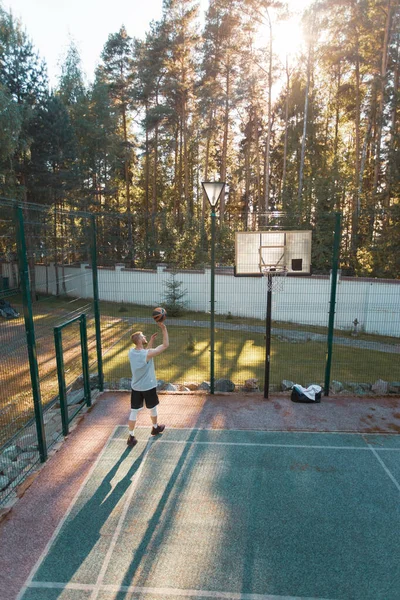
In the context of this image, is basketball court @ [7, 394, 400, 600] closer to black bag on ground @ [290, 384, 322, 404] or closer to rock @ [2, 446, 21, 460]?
rock @ [2, 446, 21, 460]

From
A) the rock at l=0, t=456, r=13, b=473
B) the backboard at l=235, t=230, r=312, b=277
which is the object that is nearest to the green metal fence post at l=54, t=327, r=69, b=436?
the rock at l=0, t=456, r=13, b=473

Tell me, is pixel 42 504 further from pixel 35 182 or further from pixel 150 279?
pixel 35 182

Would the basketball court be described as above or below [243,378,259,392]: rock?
above

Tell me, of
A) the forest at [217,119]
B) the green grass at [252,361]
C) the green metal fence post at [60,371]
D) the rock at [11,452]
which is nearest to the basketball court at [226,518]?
the green metal fence post at [60,371]

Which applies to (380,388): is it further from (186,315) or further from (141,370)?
(186,315)

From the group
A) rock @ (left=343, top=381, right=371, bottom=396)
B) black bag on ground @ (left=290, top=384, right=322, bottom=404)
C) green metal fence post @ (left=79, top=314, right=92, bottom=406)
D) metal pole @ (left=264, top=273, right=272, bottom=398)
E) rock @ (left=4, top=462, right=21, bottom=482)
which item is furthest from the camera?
rock @ (left=343, top=381, right=371, bottom=396)

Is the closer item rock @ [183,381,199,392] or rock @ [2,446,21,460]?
rock @ [2,446,21,460]

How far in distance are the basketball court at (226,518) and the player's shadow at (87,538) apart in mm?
12

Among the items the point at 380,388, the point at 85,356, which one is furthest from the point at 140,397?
the point at 380,388

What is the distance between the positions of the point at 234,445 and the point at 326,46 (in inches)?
906

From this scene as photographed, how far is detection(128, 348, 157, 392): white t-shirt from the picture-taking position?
18.2 ft

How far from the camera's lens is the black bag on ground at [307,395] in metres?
7.24

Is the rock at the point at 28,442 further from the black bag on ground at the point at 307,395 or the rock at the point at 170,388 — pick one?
the black bag on ground at the point at 307,395

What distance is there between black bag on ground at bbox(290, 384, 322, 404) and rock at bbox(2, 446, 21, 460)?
194 inches
